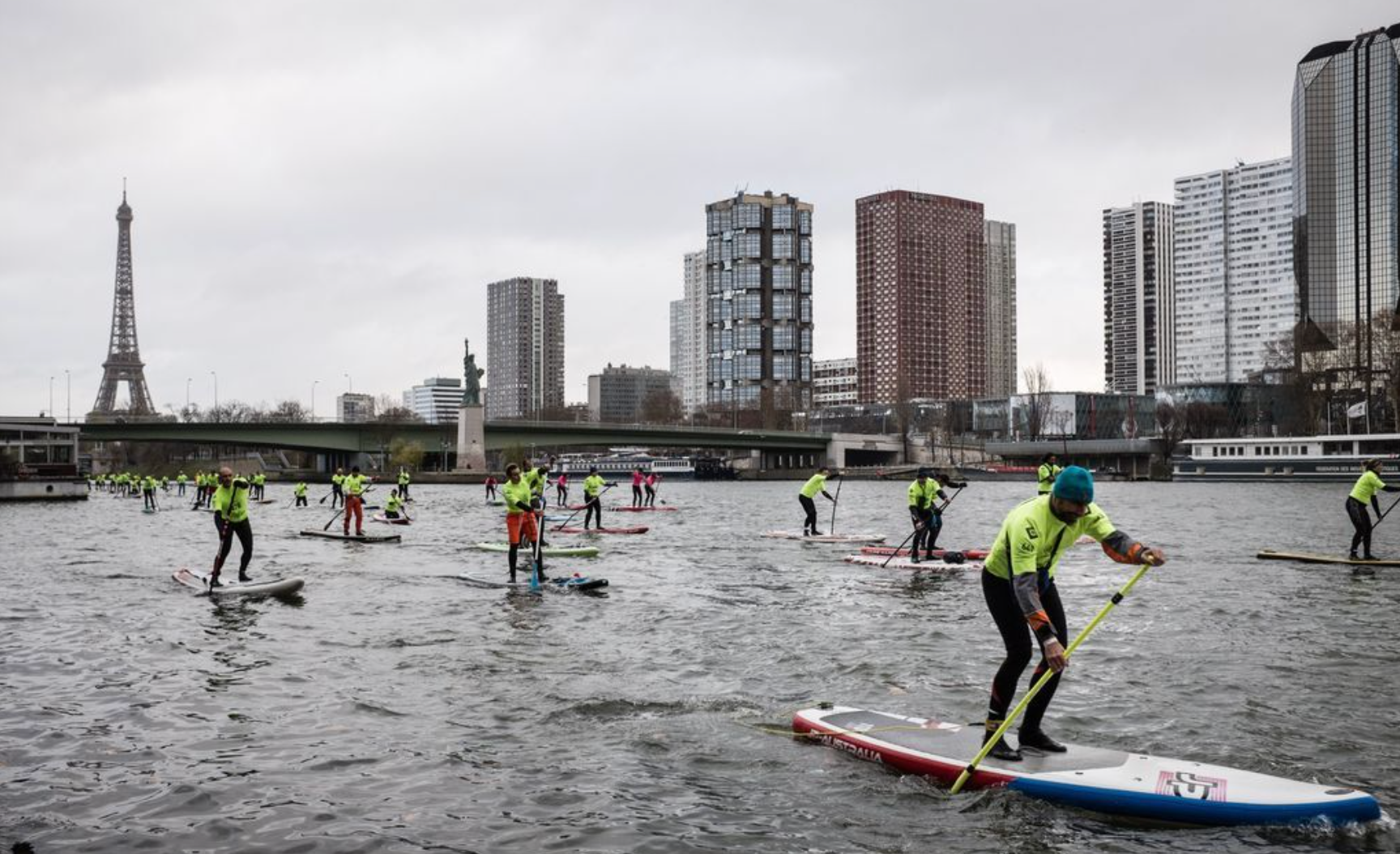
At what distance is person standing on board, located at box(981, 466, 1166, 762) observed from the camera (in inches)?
379

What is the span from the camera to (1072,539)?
33.7ft

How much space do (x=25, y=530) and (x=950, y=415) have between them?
159036mm

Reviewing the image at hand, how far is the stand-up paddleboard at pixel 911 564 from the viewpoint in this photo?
27969 mm

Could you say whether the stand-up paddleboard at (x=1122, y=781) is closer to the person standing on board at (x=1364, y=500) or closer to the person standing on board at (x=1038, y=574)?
the person standing on board at (x=1038, y=574)

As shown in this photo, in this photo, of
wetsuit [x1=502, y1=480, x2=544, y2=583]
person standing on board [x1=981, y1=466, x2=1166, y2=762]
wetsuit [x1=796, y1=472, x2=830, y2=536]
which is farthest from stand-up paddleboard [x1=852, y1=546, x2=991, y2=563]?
person standing on board [x1=981, y1=466, x2=1166, y2=762]

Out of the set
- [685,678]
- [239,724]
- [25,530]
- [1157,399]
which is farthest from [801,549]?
[1157,399]

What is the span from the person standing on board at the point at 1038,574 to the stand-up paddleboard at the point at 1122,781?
0.32 m

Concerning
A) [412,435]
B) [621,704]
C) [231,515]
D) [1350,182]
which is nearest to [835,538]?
[231,515]

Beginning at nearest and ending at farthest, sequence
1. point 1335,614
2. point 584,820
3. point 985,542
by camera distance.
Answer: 1. point 584,820
2. point 1335,614
3. point 985,542

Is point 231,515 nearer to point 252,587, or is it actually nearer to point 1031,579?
point 252,587

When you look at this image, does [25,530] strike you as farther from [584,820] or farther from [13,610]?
[584,820]

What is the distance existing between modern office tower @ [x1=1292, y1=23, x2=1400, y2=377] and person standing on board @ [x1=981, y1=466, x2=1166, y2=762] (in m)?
192

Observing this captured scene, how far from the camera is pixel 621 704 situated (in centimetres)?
1353

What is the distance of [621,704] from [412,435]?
135557 mm
